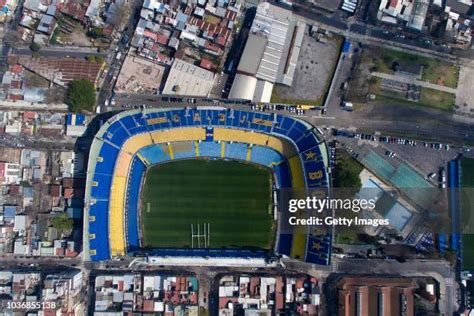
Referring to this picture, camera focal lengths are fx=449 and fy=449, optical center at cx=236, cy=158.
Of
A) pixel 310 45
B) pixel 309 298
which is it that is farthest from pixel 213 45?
pixel 309 298

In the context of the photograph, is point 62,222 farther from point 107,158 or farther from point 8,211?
point 107,158

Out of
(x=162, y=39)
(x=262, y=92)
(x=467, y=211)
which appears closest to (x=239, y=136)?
(x=262, y=92)

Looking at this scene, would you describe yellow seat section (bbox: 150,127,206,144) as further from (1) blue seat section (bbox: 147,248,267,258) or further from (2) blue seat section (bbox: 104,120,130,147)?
(1) blue seat section (bbox: 147,248,267,258)

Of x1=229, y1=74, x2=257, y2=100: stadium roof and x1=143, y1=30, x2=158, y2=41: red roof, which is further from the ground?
x1=143, y1=30, x2=158, y2=41: red roof

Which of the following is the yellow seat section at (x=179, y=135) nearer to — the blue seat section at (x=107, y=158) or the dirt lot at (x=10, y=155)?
the blue seat section at (x=107, y=158)

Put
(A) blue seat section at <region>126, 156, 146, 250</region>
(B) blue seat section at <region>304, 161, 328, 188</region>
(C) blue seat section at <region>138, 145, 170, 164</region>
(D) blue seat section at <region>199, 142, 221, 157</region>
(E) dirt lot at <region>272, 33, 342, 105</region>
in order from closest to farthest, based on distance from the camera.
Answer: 1. (B) blue seat section at <region>304, 161, 328, 188</region>
2. (A) blue seat section at <region>126, 156, 146, 250</region>
3. (D) blue seat section at <region>199, 142, 221, 157</region>
4. (C) blue seat section at <region>138, 145, 170, 164</region>
5. (E) dirt lot at <region>272, 33, 342, 105</region>

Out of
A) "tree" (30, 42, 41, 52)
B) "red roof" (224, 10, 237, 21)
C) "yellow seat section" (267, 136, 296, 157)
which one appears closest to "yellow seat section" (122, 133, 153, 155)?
"yellow seat section" (267, 136, 296, 157)

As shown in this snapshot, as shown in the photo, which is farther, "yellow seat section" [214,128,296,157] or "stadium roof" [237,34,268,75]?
"stadium roof" [237,34,268,75]
